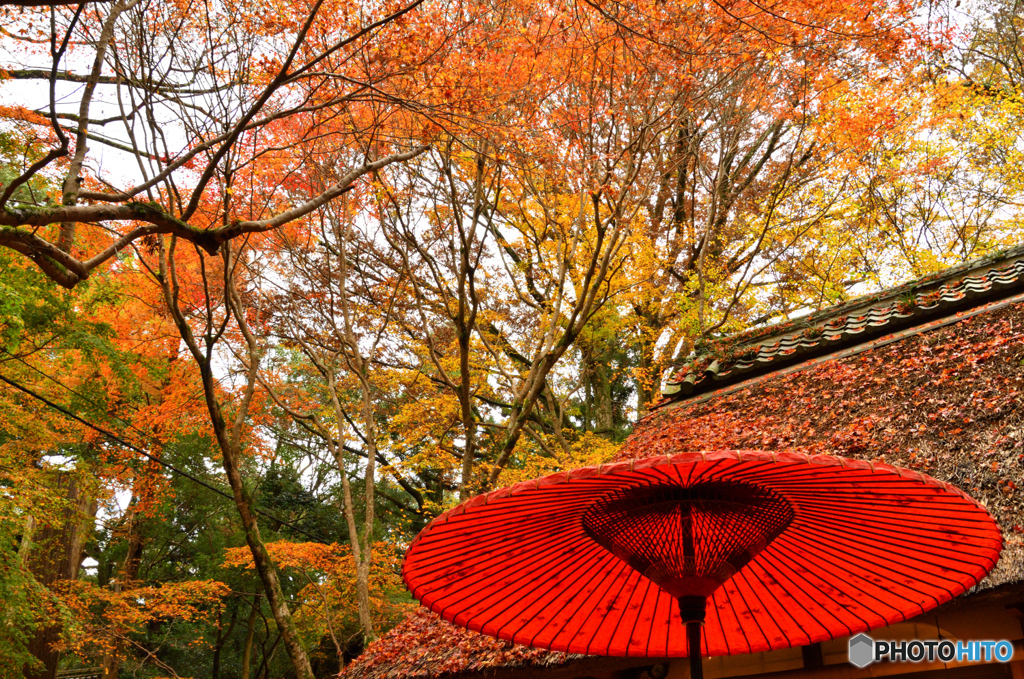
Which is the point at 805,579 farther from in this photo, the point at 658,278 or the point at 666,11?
the point at 658,278

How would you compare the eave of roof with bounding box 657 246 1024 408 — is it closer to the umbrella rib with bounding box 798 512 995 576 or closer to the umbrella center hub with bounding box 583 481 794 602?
the umbrella rib with bounding box 798 512 995 576

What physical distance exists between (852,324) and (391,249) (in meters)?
8.10

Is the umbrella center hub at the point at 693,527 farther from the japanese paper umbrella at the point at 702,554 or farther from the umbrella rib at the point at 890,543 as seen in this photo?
the umbrella rib at the point at 890,543

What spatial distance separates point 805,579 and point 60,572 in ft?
46.5

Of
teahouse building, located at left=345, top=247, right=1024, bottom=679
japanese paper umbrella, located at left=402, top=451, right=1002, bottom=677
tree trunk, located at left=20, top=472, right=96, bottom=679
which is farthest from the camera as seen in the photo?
tree trunk, located at left=20, top=472, right=96, bottom=679

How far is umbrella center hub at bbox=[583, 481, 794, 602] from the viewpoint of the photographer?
215 centimetres

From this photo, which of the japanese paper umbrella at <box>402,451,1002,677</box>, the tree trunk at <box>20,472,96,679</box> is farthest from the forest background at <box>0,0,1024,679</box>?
the japanese paper umbrella at <box>402,451,1002,677</box>

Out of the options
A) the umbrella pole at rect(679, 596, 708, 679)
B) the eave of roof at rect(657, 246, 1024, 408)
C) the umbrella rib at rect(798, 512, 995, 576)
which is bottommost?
the umbrella pole at rect(679, 596, 708, 679)

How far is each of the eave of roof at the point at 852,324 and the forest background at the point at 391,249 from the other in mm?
1442

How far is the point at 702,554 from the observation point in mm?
2172

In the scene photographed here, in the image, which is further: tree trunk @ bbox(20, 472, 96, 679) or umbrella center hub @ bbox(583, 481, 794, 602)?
tree trunk @ bbox(20, 472, 96, 679)

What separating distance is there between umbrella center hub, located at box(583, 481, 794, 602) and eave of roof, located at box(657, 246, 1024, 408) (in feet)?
12.1

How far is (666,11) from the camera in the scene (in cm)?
760

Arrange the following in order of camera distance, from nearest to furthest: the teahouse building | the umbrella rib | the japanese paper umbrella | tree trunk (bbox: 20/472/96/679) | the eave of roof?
1. the japanese paper umbrella
2. the umbrella rib
3. the teahouse building
4. the eave of roof
5. tree trunk (bbox: 20/472/96/679)
